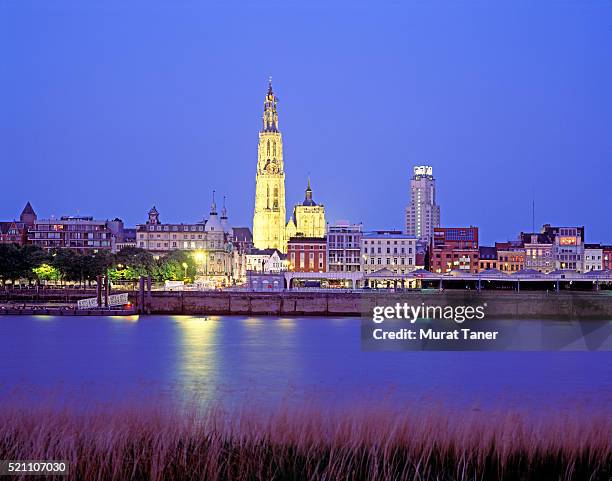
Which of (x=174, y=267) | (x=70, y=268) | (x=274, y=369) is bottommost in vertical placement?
(x=274, y=369)

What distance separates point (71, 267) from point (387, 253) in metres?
53.4

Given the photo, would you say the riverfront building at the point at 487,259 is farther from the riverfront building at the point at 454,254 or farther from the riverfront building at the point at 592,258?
the riverfront building at the point at 592,258

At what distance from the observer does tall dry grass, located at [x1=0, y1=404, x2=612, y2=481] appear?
1619cm

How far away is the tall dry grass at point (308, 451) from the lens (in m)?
Answer: 16.2

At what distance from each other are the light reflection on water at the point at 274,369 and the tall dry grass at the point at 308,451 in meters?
11.5

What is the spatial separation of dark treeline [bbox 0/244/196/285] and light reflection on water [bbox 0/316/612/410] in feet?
112

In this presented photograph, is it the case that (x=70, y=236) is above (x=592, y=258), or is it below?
above

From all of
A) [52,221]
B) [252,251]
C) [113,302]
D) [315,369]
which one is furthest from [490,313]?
[252,251]

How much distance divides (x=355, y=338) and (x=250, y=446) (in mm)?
47682

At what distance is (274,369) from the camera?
47938mm

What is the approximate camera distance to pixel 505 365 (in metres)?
50.4
